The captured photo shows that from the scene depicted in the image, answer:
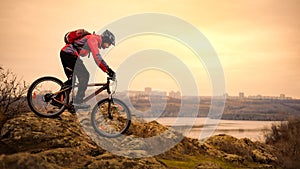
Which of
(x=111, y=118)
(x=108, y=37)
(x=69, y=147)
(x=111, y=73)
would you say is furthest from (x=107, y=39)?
(x=69, y=147)

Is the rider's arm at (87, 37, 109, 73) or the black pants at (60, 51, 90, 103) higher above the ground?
the rider's arm at (87, 37, 109, 73)

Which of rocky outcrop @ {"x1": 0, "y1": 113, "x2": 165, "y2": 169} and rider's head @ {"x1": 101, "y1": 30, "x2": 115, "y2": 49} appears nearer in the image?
rocky outcrop @ {"x1": 0, "y1": 113, "x2": 165, "y2": 169}

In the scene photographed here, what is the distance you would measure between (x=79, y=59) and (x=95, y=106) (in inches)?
58.0

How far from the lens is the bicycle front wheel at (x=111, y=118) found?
35.1 feet

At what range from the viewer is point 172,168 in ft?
33.3

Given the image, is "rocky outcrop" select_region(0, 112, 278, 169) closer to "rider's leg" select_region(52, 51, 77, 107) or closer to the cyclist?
"rider's leg" select_region(52, 51, 77, 107)

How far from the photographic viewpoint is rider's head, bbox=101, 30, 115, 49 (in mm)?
10469

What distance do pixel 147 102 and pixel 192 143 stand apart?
2.72m

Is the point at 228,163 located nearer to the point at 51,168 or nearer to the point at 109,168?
the point at 109,168

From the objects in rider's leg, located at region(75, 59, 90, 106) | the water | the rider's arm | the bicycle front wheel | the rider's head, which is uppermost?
the rider's head

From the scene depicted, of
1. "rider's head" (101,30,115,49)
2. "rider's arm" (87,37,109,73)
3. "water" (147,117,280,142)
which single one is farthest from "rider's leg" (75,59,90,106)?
"water" (147,117,280,142)

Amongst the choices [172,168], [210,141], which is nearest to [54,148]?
[172,168]

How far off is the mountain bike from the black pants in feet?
0.60

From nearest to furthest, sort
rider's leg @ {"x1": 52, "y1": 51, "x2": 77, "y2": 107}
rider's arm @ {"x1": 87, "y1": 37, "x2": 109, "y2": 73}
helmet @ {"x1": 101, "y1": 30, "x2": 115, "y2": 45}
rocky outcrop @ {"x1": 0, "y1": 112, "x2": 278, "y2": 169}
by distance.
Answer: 1. rocky outcrop @ {"x1": 0, "y1": 112, "x2": 278, "y2": 169}
2. rider's arm @ {"x1": 87, "y1": 37, "x2": 109, "y2": 73}
3. rider's leg @ {"x1": 52, "y1": 51, "x2": 77, "y2": 107}
4. helmet @ {"x1": 101, "y1": 30, "x2": 115, "y2": 45}
